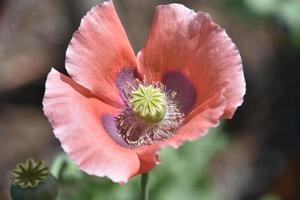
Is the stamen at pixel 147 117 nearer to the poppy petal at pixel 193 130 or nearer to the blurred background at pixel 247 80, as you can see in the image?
the poppy petal at pixel 193 130

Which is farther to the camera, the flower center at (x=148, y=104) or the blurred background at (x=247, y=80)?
the blurred background at (x=247, y=80)

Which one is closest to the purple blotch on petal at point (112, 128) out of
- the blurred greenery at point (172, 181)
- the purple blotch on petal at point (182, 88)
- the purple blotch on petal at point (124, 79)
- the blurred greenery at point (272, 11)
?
the purple blotch on petal at point (124, 79)

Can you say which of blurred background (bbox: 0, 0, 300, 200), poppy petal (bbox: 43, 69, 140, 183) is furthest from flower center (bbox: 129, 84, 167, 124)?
blurred background (bbox: 0, 0, 300, 200)

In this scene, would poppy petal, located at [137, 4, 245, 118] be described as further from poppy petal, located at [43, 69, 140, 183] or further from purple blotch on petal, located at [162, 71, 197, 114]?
poppy petal, located at [43, 69, 140, 183]

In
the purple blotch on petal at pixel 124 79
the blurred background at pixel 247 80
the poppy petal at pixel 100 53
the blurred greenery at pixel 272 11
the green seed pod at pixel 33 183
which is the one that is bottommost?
the blurred background at pixel 247 80

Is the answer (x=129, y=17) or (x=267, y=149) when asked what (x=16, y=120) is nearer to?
(x=129, y=17)

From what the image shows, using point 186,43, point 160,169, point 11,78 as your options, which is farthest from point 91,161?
point 11,78

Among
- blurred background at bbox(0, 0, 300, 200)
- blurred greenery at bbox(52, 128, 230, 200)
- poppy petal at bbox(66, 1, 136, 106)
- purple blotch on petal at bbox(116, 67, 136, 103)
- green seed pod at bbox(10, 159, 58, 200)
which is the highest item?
poppy petal at bbox(66, 1, 136, 106)
